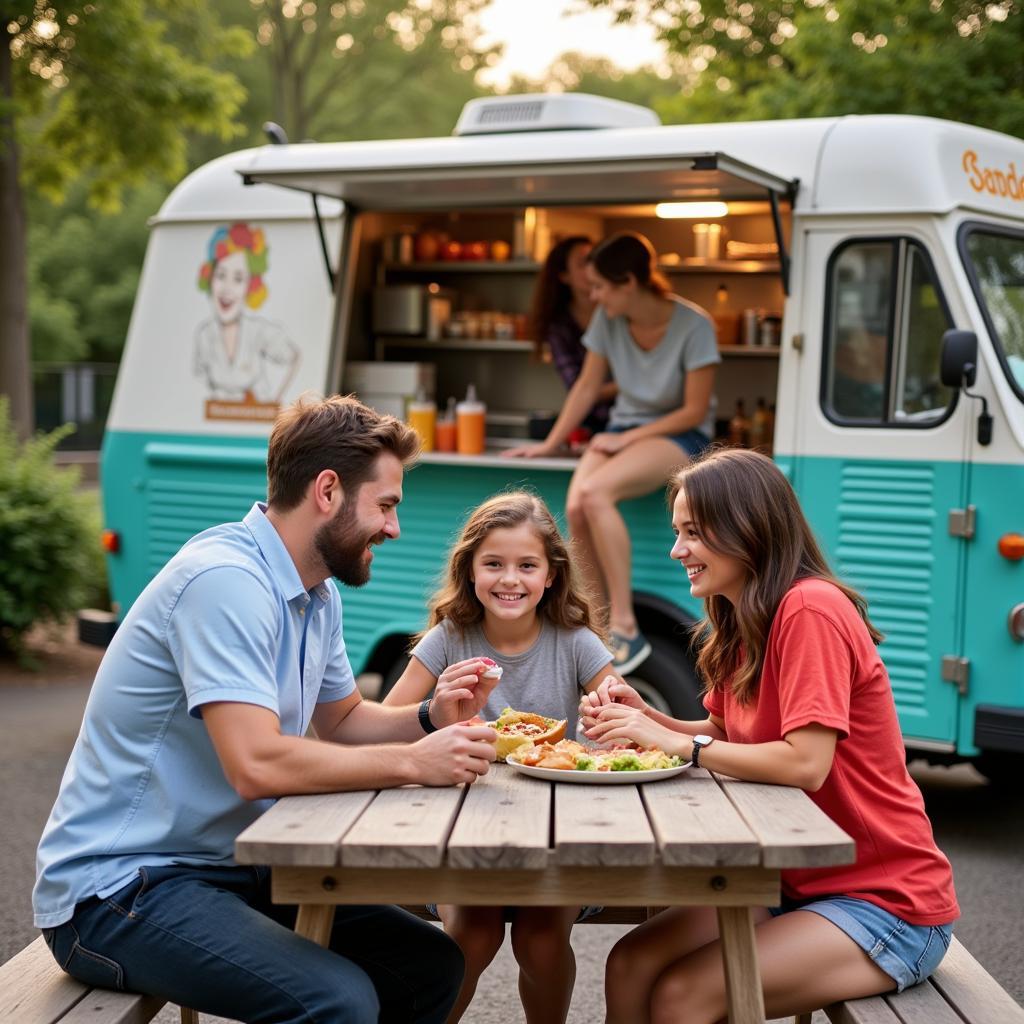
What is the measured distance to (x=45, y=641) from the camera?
11.1m

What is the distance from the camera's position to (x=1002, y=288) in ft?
20.5

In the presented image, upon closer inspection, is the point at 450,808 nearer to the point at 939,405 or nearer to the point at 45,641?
the point at 939,405

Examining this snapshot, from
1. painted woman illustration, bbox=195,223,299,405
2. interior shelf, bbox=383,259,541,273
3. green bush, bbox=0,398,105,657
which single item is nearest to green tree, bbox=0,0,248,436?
green bush, bbox=0,398,105,657

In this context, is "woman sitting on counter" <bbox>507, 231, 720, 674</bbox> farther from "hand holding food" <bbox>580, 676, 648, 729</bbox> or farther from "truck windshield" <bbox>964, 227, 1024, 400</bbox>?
"hand holding food" <bbox>580, 676, 648, 729</bbox>

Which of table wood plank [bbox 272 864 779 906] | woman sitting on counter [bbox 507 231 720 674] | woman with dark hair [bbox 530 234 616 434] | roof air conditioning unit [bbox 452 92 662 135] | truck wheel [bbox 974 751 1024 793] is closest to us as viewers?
table wood plank [bbox 272 864 779 906]

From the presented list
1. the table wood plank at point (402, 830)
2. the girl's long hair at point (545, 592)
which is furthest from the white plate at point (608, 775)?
the girl's long hair at point (545, 592)

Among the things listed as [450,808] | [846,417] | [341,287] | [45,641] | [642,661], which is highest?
[341,287]

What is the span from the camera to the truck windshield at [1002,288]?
599 centimetres

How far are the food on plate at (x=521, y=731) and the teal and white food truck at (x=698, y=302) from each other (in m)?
2.98

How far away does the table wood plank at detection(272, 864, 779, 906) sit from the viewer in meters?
2.72

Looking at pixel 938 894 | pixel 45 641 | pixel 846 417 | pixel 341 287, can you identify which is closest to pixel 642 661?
pixel 846 417

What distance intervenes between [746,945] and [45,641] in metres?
9.12

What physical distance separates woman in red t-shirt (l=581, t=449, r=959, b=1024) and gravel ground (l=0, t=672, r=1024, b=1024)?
4.83 ft

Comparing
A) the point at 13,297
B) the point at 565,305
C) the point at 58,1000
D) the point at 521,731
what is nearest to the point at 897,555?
the point at 565,305
